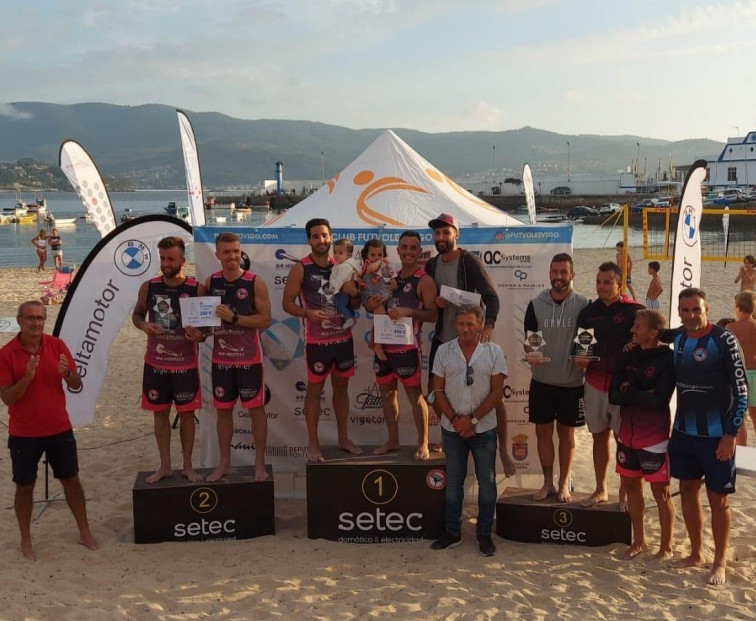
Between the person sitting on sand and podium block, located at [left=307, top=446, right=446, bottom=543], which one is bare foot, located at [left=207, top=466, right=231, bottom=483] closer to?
podium block, located at [left=307, top=446, right=446, bottom=543]

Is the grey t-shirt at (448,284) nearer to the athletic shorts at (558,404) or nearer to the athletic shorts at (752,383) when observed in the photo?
the athletic shorts at (558,404)

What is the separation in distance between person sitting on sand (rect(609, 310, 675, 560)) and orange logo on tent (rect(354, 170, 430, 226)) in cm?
267

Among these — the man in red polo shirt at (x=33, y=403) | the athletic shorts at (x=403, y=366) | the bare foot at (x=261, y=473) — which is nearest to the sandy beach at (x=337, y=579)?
the bare foot at (x=261, y=473)

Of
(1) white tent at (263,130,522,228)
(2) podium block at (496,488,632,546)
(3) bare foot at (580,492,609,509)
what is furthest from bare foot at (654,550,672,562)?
(1) white tent at (263,130,522,228)

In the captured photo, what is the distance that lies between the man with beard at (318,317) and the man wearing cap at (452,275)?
2.02 ft

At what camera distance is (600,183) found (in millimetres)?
100625

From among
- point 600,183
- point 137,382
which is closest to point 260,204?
point 600,183

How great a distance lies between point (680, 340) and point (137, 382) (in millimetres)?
7418

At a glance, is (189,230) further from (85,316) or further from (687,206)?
(687,206)

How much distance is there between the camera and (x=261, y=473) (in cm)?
489

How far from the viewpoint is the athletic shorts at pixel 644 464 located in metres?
4.18

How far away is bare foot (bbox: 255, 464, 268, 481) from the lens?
4.85 metres

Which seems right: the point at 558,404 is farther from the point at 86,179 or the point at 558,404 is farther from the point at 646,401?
the point at 86,179

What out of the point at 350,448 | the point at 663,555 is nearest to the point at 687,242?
the point at 663,555
